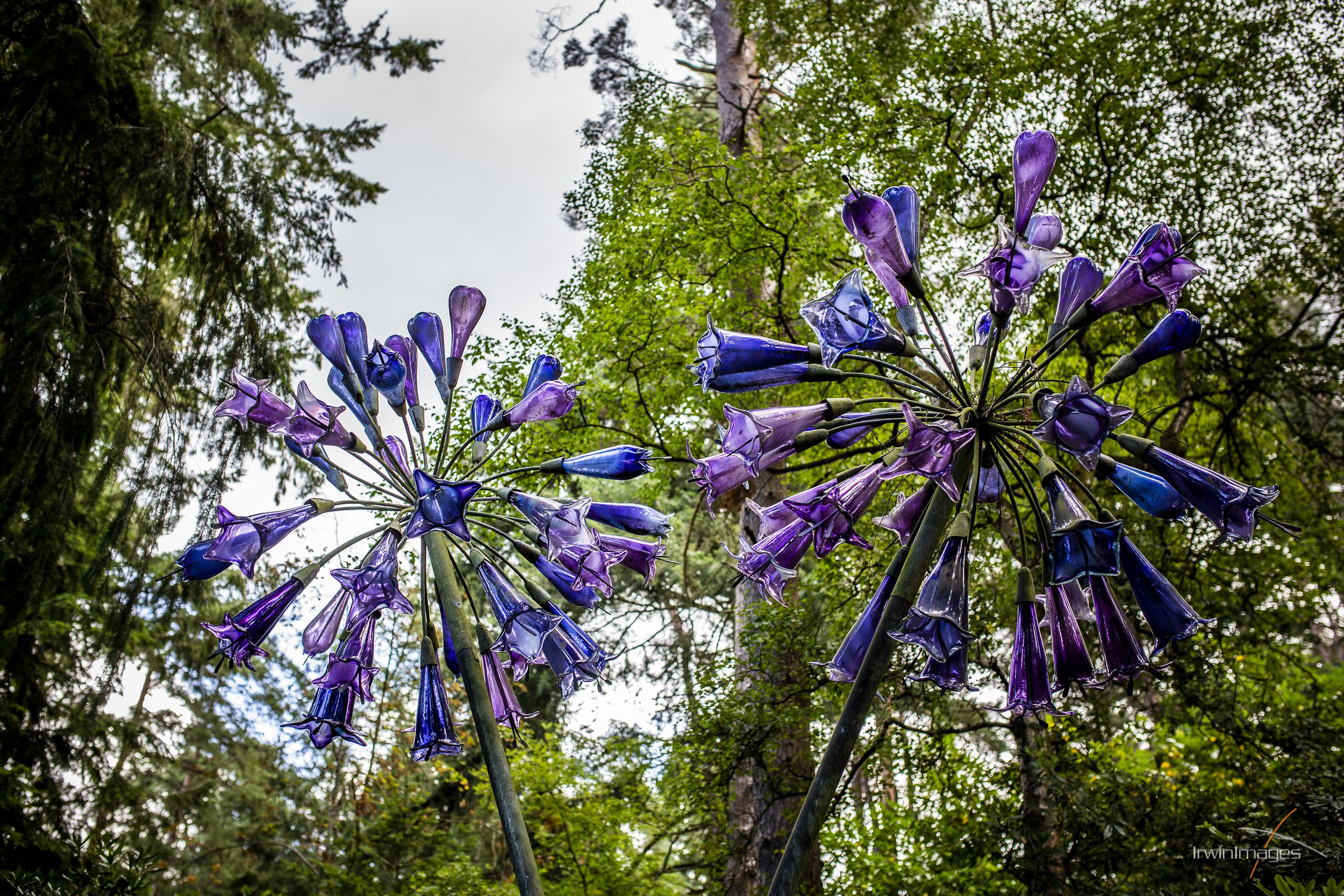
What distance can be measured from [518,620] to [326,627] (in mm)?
732

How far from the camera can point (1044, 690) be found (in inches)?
108

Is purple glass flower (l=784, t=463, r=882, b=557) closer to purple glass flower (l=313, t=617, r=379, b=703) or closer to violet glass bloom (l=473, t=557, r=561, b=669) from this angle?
violet glass bloom (l=473, t=557, r=561, b=669)

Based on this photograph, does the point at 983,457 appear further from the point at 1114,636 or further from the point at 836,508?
the point at 1114,636

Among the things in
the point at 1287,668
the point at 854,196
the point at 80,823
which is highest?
the point at 1287,668

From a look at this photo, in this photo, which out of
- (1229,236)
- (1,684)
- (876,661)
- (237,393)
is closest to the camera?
(876,661)

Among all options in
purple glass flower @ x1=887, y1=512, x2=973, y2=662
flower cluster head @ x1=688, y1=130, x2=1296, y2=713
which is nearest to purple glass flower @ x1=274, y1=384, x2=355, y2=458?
flower cluster head @ x1=688, y1=130, x2=1296, y2=713

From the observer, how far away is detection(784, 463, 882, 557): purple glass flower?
2.90 meters

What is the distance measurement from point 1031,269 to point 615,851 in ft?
28.0

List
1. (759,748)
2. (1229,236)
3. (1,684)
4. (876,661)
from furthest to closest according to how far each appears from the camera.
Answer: (1229,236) < (1,684) < (759,748) < (876,661)

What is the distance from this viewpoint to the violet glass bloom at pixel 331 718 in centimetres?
319

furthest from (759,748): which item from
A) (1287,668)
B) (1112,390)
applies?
(1287,668)

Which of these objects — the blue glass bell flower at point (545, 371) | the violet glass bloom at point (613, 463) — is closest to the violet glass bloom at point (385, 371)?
the blue glass bell flower at point (545, 371)

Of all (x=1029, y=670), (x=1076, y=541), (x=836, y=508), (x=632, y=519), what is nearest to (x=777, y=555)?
(x=836, y=508)

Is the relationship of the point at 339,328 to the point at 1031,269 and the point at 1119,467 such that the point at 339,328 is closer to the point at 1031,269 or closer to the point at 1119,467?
the point at 1031,269
